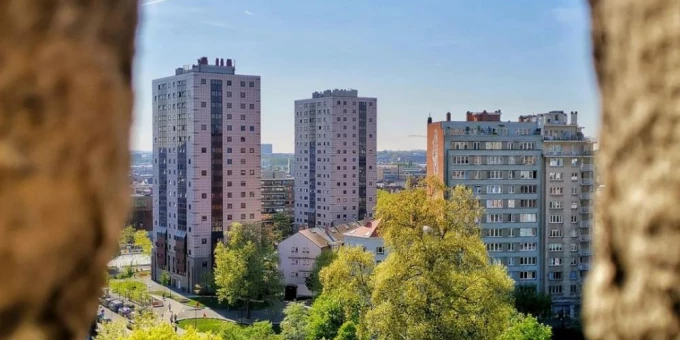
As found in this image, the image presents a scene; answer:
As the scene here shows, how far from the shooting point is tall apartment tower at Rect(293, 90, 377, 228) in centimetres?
5384

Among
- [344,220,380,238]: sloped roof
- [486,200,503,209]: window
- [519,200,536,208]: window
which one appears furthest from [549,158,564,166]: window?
[344,220,380,238]: sloped roof

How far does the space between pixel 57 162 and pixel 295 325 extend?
77.4 feet

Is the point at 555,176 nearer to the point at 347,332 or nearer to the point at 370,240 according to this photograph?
the point at 370,240

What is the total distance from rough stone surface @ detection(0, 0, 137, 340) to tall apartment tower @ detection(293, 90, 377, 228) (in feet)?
170

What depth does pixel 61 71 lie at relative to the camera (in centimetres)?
78

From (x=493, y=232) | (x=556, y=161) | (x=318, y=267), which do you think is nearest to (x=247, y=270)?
(x=318, y=267)

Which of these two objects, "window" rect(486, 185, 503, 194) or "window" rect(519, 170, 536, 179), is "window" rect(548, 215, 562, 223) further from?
"window" rect(486, 185, 503, 194)

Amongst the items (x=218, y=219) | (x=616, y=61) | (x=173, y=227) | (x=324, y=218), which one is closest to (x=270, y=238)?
(x=218, y=219)

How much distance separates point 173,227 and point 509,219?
20.1m

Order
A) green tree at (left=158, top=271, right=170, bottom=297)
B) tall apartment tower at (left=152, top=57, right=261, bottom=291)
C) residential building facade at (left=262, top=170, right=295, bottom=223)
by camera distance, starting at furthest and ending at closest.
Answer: residential building facade at (left=262, top=170, right=295, bottom=223), green tree at (left=158, top=271, right=170, bottom=297), tall apartment tower at (left=152, top=57, right=261, bottom=291)

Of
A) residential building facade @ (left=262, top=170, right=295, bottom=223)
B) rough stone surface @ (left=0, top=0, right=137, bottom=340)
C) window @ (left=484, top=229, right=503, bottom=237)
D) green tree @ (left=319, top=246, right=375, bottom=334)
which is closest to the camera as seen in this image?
rough stone surface @ (left=0, top=0, right=137, bottom=340)

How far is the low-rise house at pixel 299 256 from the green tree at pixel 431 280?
25127mm

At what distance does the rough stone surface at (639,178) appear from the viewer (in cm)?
80

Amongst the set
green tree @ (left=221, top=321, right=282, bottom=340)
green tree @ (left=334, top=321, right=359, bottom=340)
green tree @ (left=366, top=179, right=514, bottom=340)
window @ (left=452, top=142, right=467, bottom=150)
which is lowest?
green tree @ (left=221, top=321, right=282, bottom=340)
